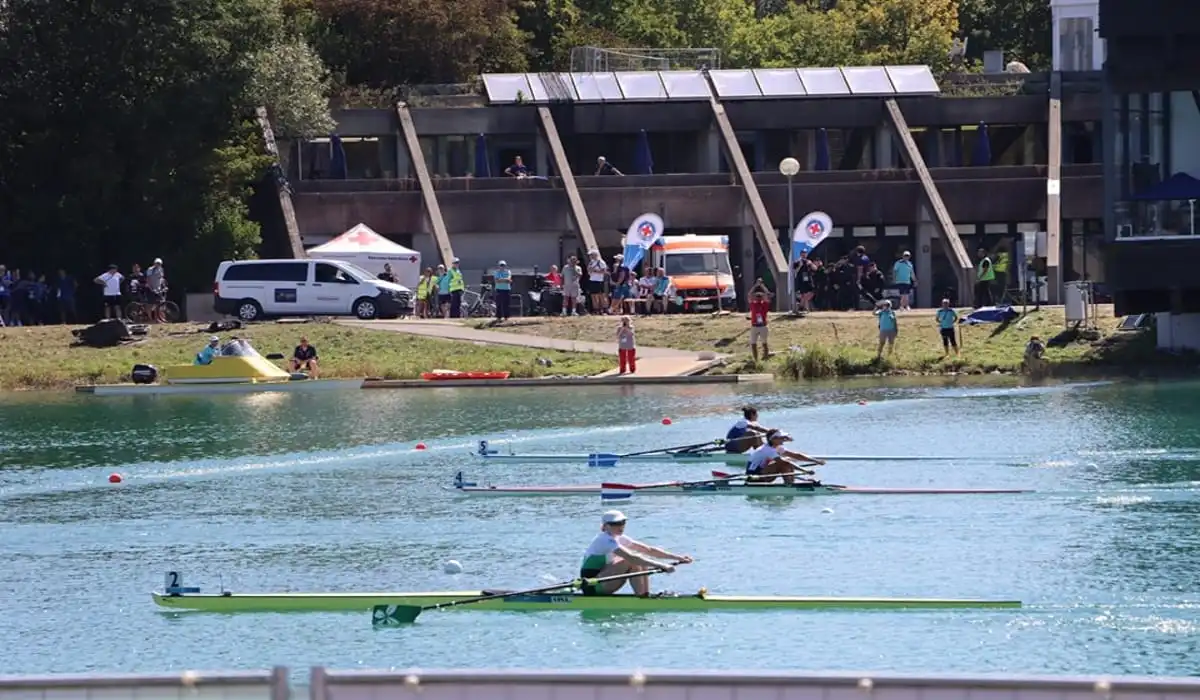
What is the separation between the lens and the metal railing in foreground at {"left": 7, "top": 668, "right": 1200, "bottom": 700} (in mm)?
10656

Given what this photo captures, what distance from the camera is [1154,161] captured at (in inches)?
1956

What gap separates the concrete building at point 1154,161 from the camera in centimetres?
4725

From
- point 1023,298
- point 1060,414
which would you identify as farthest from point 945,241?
point 1060,414

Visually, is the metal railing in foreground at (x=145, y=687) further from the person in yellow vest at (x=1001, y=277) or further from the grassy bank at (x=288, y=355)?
the person in yellow vest at (x=1001, y=277)

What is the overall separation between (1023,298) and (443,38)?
84.0 ft

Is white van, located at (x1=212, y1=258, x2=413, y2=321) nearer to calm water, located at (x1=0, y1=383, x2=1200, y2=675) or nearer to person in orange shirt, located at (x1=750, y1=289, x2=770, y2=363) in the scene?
calm water, located at (x1=0, y1=383, x2=1200, y2=675)

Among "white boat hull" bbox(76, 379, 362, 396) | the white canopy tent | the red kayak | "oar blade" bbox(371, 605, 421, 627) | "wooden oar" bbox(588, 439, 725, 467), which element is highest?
the white canopy tent

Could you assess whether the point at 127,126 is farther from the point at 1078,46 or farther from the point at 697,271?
the point at 1078,46

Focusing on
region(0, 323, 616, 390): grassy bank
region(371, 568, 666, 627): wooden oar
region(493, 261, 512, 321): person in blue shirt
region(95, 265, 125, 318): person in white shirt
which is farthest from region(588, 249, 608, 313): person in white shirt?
region(371, 568, 666, 627): wooden oar

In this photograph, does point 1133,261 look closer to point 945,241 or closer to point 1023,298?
point 1023,298

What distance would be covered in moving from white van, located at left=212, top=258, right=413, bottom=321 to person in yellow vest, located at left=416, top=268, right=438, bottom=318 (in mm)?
1712

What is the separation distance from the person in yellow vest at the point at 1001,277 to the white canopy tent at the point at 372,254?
Result: 55.6ft

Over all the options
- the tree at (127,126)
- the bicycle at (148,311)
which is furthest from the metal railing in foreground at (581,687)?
the tree at (127,126)

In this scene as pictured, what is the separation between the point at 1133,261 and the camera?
1873 inches
